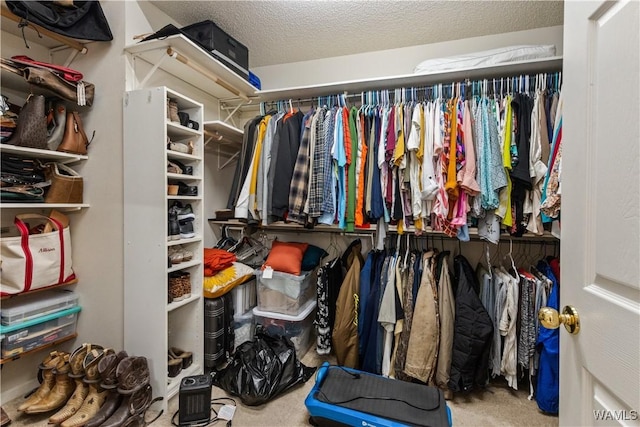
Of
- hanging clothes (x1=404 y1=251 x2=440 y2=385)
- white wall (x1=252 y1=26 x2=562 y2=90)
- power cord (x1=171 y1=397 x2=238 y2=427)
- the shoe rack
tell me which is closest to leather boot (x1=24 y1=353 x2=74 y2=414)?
the shoe rack

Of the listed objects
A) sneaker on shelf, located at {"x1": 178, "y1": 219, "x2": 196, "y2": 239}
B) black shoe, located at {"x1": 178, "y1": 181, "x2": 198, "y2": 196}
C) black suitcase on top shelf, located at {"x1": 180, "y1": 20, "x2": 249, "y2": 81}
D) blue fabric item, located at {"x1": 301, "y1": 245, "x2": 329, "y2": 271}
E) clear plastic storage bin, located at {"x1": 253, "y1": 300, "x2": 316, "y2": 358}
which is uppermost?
black suitcase on top shelf, located at {"x1": 180, "y1": 20, "x2": 249, "y2": 81}

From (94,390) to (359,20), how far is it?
2.64 meters

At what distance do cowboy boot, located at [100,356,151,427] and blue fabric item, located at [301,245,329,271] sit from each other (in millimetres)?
1117

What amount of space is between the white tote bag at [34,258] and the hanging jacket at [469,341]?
2268mm

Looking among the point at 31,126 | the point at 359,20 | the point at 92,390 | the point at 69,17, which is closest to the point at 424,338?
the point at 92,390

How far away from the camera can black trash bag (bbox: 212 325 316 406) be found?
1.62 meters

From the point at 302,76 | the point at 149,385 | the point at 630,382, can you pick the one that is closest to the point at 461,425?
the point at 630,382

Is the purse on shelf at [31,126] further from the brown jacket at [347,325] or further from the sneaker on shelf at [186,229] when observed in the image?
the brown jacket at [347,325]

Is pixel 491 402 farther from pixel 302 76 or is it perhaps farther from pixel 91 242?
pixel 302 76

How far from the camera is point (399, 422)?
4.36ft

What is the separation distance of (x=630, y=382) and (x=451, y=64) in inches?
74.5

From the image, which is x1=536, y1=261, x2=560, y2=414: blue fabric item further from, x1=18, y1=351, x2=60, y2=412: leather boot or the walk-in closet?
x1=18, y1=351, x2=60, y2=412: leather boot

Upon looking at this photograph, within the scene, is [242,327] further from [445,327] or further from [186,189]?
[445,327]

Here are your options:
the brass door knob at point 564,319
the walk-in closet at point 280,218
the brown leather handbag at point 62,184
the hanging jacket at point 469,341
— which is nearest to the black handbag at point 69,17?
the walk-in closet at point 280,218
